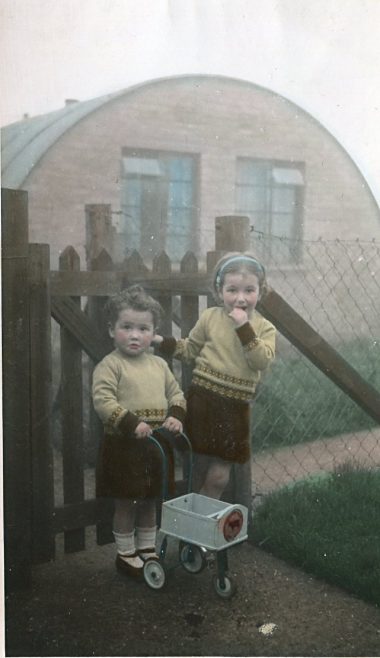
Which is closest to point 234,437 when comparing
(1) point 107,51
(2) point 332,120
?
(2) point 332,120

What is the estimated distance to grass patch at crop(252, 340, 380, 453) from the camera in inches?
123

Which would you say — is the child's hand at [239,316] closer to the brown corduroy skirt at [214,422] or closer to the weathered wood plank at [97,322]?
the brown corduroy skirt at [214,422]

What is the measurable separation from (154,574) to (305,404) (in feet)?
4.57

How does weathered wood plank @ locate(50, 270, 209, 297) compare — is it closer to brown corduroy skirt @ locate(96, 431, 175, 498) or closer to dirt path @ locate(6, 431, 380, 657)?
brown corduroy skirt @ locate(96, 431, 175, 498)

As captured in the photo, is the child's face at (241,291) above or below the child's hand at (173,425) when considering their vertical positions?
above

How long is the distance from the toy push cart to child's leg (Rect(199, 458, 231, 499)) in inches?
2.6

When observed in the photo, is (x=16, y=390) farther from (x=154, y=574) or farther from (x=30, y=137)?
(x=30, y=137)

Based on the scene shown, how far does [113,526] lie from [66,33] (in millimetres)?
2075

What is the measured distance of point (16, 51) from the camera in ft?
9.13

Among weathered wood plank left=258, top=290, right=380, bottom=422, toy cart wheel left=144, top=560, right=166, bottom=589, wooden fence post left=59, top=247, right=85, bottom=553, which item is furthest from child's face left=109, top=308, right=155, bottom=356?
toy cart wheel left=144, top=560, right=166, bottom=589

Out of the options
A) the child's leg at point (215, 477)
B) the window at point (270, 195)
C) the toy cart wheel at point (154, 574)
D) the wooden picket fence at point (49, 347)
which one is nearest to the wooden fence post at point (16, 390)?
the wooden picket fence at point (49, 347)

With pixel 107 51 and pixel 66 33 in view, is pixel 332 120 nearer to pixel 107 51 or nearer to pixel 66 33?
pixel 107 51

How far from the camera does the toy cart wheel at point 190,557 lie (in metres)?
2.75

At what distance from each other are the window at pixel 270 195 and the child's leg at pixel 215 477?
914 mm
